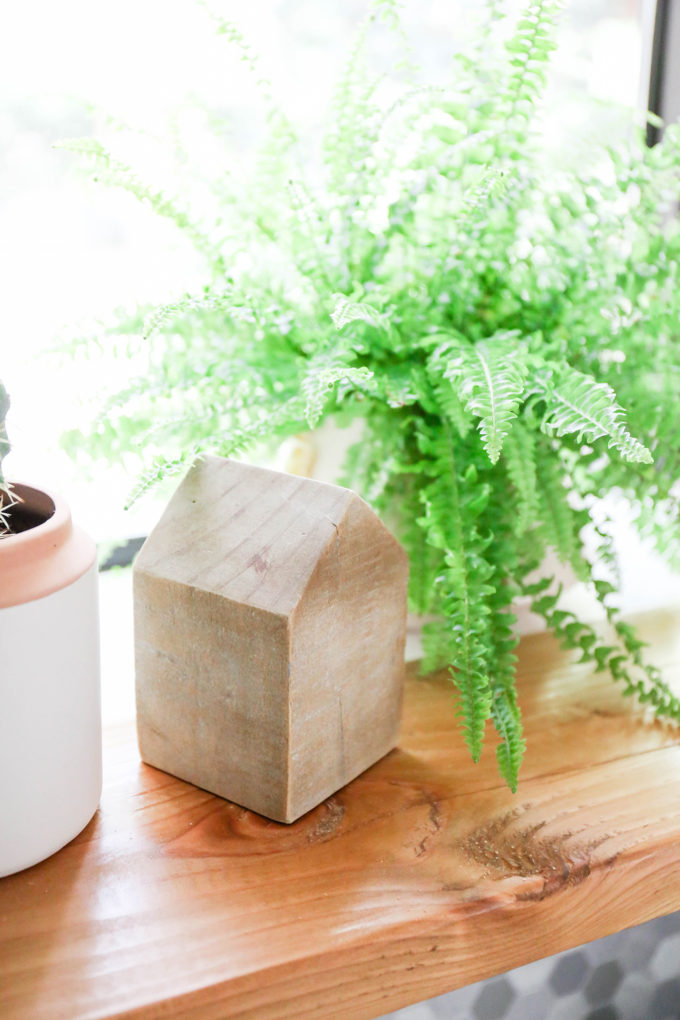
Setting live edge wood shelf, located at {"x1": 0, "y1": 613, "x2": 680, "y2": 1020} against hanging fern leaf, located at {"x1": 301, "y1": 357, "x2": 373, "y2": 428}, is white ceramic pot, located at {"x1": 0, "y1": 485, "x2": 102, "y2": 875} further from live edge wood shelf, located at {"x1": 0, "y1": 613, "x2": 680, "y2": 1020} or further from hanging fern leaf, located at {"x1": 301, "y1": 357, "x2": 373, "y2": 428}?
hanging fern leaf, located at {"x1": 301, "y1": 357, "x2": 373, "y2": 428}

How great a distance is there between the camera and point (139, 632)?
0.66 metres

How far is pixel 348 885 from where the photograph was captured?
1.96ft

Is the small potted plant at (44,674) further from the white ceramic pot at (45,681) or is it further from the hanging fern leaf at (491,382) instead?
the hanging fern leaf at (491,382)

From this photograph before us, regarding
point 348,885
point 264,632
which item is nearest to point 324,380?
point 264,632

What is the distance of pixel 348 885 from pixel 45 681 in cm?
23

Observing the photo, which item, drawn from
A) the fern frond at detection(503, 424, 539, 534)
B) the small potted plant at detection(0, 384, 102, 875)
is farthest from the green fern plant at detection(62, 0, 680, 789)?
the small potted plant at detection(0, 384, 102, 875)

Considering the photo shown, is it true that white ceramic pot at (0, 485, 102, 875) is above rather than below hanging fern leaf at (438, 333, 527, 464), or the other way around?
below

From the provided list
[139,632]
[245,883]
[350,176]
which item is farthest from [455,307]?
[245,883]

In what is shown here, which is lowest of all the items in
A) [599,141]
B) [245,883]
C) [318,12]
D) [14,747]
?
[245,883]

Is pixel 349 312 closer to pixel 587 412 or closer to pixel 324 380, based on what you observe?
Result: pixel 324 380

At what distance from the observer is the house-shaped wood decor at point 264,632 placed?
597 mm

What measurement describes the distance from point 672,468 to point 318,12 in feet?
2.31

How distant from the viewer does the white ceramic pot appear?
530 millimetres

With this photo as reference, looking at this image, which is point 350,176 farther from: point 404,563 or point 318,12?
point 318,12
